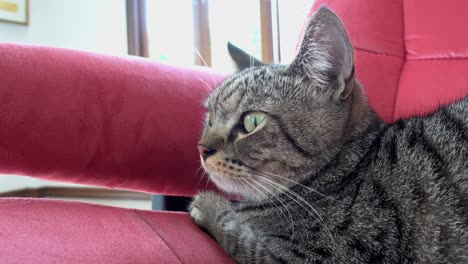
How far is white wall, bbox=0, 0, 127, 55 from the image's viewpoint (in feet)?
9.11

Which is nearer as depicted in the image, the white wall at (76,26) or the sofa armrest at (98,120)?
the sofa armrest at (98,120)

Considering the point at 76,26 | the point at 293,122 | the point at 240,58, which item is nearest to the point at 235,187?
the point at 293,122

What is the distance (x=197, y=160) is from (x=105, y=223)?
0.99 feet

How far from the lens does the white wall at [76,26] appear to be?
2777mm

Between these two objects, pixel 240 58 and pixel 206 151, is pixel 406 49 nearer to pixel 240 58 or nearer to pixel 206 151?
pixel 240 58

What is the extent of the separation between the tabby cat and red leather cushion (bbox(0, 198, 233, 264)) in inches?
3.0

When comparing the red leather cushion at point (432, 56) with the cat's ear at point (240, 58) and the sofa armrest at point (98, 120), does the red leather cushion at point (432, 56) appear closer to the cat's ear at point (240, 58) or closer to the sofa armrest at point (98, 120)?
the cat's ear at point (240, 58)

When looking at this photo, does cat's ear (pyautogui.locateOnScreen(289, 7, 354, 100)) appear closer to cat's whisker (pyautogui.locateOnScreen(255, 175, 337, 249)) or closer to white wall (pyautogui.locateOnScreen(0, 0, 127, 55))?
cat's whisker (pyautogui.locateOnScreen(255, 175, 337, 249))

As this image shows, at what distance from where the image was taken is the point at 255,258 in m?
0.84

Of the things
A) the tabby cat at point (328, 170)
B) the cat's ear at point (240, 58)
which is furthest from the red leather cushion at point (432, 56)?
the cat's ear at point (240, 58)

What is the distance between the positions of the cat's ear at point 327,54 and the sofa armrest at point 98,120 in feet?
1.08

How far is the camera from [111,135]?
1.04m

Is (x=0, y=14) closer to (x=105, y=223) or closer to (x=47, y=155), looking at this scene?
(x=47, y=155)

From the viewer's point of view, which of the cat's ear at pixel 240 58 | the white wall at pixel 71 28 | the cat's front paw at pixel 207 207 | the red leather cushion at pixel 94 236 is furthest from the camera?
the white wall at pixel 71 28
